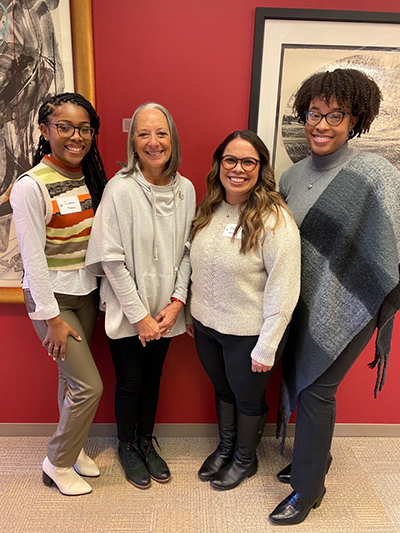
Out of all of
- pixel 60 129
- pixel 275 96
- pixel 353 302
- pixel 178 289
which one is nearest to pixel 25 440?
pixel 178 289

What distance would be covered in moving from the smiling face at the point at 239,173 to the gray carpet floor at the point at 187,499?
1.41 metres

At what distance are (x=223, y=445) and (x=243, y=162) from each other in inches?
55.1

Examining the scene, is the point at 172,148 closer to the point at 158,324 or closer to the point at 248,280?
the point at 248,280

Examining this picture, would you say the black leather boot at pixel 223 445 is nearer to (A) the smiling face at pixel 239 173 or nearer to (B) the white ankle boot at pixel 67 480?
(B) the white ankle boot at pixel 67 480

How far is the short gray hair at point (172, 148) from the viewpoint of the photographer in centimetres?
147

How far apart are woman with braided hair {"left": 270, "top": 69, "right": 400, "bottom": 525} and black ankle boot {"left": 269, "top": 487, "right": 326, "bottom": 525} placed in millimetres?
113

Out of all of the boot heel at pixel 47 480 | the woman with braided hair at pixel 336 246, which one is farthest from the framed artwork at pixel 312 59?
the boot heel at pixel 47 480

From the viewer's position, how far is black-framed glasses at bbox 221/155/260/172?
139cm

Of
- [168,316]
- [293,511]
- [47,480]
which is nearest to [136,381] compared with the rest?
[168,316]

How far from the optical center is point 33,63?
165 cm

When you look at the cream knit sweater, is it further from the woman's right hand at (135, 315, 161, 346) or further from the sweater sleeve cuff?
the sweater sleeve cuff

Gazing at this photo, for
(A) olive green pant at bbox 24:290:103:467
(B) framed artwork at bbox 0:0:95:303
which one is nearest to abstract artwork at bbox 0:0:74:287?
(B) framed artwork at bbox 0:0:95:303

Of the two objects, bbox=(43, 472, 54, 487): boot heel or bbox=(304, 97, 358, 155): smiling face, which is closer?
bbox=(304, 97, 358, 155): smiling face

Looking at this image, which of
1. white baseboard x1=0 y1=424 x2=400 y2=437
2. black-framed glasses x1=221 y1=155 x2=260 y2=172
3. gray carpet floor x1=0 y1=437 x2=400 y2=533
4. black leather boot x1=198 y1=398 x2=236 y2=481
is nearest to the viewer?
black-framed glasses x1=221 y1=155 x2=260 y2=172
